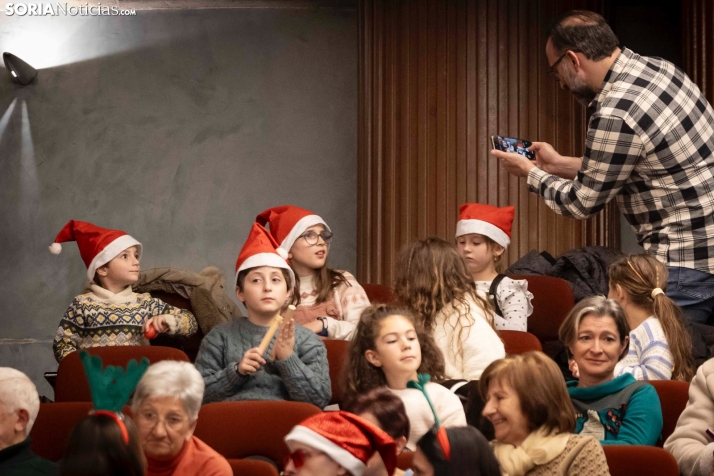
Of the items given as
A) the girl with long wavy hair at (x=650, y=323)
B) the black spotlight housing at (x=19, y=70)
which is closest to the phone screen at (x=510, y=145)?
the girl with long wavy hair at (x=650, y=323)

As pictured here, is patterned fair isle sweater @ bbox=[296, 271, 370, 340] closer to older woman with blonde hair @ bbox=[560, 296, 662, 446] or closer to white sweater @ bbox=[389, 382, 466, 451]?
white sweater @ bbox=[389, 382, 466, 451]

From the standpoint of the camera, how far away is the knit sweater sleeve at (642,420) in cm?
238

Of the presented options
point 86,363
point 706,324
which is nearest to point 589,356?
point 706,324

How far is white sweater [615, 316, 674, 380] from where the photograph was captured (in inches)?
112

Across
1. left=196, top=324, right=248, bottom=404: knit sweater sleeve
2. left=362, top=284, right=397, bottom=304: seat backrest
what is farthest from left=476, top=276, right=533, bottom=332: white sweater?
left=196, top=324, right=248, bottom=404: knit sweater sleeve

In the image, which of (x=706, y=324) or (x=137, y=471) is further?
(x=706, y=324)

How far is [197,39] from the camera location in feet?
17.6

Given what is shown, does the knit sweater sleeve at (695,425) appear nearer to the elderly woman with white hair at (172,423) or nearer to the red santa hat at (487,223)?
the elderly woman with white hair at (172,423)

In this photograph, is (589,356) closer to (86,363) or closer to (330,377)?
(330,377)

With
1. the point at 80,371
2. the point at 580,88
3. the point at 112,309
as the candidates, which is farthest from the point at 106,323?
the point at 580,88

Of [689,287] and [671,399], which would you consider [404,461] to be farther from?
[689,287]

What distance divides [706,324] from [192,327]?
191 centimetres

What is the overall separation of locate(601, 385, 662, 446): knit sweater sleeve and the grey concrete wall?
2959mm

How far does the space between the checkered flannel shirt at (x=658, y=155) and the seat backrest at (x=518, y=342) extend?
470 mm
